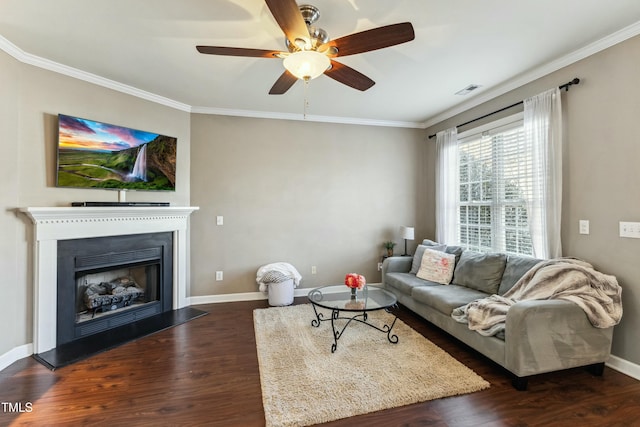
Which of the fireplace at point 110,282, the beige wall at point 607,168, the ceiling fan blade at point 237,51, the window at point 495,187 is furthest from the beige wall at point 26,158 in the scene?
the beige wall at point 607,168

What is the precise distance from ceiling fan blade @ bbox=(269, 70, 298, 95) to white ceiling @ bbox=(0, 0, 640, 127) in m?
0.31

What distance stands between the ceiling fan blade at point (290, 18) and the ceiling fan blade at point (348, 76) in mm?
392

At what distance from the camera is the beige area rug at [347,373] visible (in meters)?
1.92

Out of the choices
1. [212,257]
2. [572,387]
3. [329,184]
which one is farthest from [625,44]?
[212,257]

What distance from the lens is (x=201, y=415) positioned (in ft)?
6.10

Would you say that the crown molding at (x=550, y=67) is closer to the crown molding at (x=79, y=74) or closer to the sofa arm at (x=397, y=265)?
the sofa arm at (x=397, y=265)

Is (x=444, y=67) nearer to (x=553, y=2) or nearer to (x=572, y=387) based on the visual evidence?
(x=553, y=2)

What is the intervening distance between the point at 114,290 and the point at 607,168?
4975 millimetres

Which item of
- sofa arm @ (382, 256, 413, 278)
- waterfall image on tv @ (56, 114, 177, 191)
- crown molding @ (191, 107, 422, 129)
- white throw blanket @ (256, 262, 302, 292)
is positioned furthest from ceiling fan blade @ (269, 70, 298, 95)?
sofa arm @ (382, 256, 413, 278)

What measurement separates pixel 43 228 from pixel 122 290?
3.53ft

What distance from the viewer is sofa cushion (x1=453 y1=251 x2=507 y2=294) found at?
303 cm

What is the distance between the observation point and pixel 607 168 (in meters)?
2.45

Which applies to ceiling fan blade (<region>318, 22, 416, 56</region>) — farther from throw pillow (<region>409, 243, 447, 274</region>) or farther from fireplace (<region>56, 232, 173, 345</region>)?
fireplace (<region>56, 232, 173, 345</region>)

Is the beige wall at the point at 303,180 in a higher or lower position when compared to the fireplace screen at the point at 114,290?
higher
